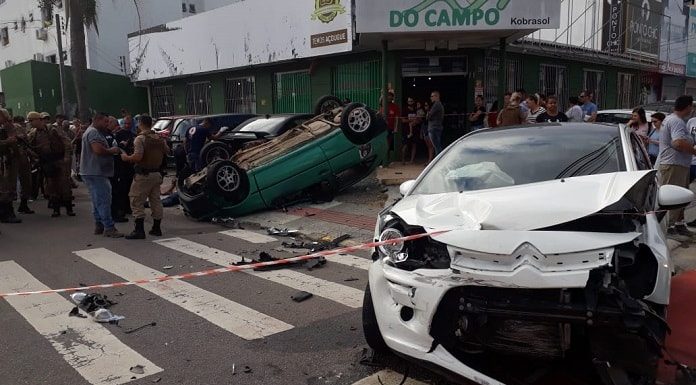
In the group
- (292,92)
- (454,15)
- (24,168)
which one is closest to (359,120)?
(454,15)

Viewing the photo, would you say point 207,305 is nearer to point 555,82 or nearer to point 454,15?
point 454,15

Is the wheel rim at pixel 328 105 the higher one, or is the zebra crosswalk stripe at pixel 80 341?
the wheel rim at pixel 328 105

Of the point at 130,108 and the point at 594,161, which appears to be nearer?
the point at 594,161

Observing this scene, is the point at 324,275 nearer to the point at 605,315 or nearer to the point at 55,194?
the point at 605,315

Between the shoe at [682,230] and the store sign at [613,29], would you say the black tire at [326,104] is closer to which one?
the shoe at [682,230]

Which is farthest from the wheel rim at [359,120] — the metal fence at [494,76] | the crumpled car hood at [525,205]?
the crumpled car hood at [525,205]

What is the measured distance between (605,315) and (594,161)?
1731mm

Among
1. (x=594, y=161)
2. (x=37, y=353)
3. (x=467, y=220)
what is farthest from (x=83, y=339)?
(x=594, y=161)

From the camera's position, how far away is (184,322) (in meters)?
4.93

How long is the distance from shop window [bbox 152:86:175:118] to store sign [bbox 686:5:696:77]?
2546 centimetres

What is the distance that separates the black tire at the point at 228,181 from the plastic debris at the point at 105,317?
14.1 ft

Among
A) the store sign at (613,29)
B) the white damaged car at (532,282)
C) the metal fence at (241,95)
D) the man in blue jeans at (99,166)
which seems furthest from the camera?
the store sign at (613,29)

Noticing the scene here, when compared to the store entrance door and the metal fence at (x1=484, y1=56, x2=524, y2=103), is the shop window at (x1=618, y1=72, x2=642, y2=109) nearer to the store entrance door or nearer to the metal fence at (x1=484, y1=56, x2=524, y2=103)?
A: the metal fence at (x1=484, y1=56, x2=524, y2=103)

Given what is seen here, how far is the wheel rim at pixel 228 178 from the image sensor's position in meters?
9.28
